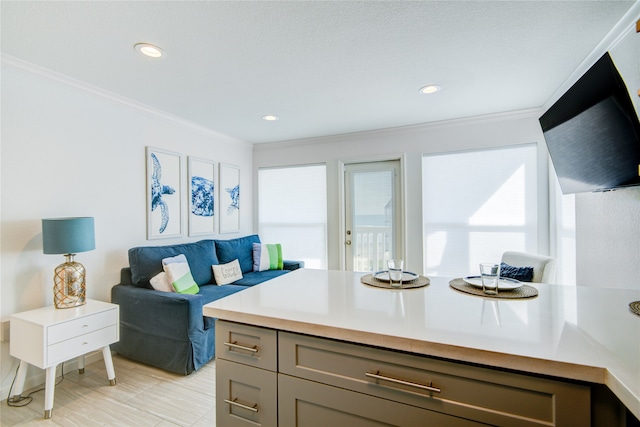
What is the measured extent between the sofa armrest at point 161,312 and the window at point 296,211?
2.27 metres

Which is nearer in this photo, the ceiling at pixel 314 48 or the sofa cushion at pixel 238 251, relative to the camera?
the ceiling at pixel 314 48

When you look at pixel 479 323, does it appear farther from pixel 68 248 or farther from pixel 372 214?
pixel 372 214

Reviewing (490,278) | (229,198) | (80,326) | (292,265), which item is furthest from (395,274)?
(229,198)

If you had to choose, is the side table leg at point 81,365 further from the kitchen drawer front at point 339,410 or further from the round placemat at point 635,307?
the round placemat at point 635,307

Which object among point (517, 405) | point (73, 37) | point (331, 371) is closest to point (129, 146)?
point (73, 37)

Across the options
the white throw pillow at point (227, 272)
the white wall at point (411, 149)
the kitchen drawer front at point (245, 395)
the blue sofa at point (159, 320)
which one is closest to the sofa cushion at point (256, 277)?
the white throw pillow at point (227, 272)

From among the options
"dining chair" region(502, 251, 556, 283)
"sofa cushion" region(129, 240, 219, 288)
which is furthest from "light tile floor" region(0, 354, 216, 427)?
"dining chair" region(502, 251, 556, 283)

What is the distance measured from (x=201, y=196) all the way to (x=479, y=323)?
3.58 m

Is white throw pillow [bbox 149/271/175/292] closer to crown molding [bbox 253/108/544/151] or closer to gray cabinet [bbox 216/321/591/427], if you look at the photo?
gray cabinet [bbox 216/321/591/427]

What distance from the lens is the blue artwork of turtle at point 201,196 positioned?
146 inches

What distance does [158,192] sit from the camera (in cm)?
324

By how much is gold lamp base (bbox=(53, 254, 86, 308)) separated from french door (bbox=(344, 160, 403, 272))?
3054 mm

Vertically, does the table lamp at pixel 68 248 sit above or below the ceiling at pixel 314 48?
below

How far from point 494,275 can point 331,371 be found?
85 centimetres
